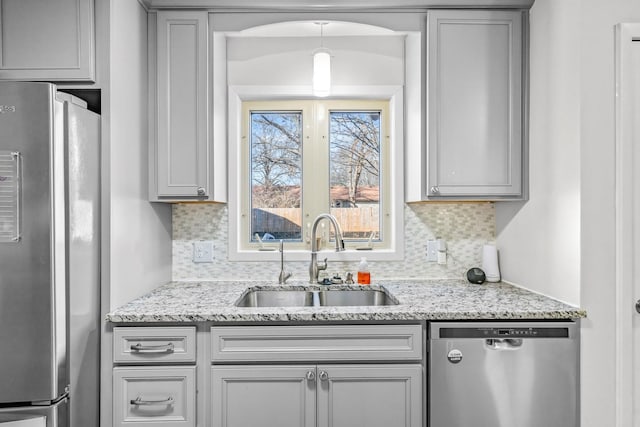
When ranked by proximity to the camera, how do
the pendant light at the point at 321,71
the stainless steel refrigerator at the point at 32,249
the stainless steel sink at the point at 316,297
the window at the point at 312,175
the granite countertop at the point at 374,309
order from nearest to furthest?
the stainless steel refrigerator at the point at 32,249, the granite countertop at the point at 374,309, the pendant light at the point at 321,71, the stainless steel sink at the point at 316,297, the window at the point at 312,175

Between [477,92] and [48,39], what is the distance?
194 cm

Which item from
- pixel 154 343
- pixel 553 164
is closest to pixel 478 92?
pixel 553 164

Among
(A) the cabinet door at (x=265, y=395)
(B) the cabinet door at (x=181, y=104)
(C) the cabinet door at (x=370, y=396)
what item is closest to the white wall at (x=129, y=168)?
(B) the cabinet door at (x=181, y=104)

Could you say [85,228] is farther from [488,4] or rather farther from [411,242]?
[488,4]

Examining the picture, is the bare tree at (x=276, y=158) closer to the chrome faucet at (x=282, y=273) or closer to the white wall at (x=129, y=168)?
the chrome faucet at (x=282, y=273)

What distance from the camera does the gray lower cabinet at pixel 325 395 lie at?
156 cm

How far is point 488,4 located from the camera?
1.94 m

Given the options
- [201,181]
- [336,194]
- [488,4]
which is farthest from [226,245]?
[488,4]

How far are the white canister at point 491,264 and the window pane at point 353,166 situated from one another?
622 mm

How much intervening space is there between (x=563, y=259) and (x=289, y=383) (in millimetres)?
1262

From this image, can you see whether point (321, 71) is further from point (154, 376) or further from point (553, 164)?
point (154, 376)

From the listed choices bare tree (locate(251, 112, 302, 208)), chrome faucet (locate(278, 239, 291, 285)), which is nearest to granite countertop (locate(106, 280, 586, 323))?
chrome faucet (locate(278, 239, 291, 285))

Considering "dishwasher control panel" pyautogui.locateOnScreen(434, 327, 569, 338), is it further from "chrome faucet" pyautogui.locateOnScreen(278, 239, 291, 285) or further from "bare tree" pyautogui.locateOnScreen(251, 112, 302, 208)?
"bare tree" pyautogui.locateOnScreen(251, 112, 302, 208)

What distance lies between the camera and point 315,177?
2.37 metres
